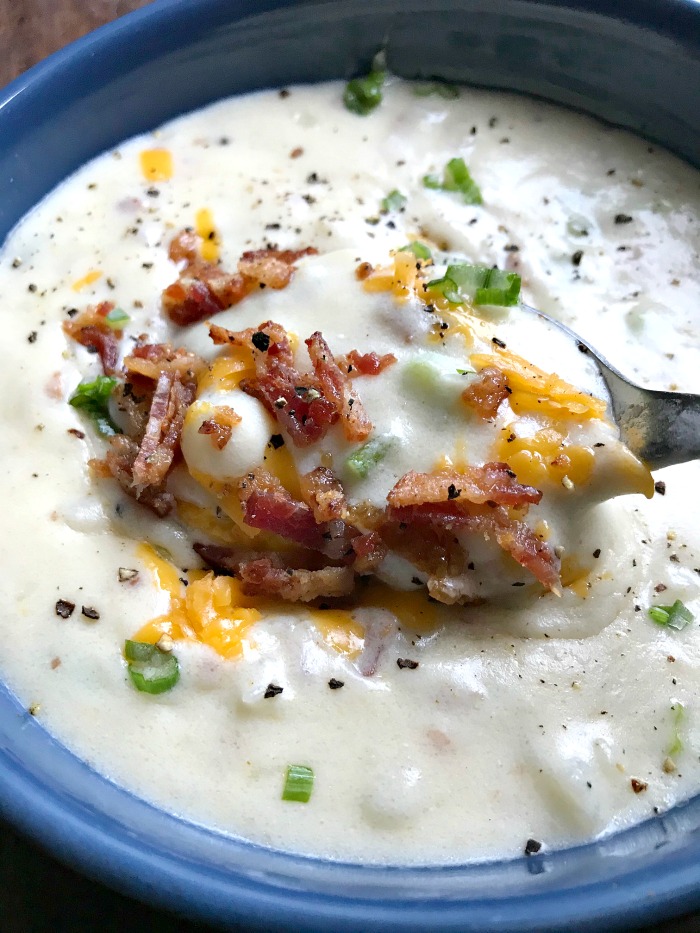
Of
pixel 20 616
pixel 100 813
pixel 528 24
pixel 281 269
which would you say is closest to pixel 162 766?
pixel 100 813

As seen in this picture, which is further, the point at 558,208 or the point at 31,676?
the point at 558,208

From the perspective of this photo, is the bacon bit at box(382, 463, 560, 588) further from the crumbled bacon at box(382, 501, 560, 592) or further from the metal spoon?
the metal spoon

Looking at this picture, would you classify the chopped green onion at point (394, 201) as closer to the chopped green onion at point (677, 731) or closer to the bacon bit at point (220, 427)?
the bacon bit at point (220, 427)

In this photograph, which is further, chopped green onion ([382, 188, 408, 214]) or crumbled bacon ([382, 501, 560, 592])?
chopped green onion ([382, 188, 408, 214])

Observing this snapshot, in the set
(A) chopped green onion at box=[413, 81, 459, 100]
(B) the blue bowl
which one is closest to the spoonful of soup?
(B) the blue bowl

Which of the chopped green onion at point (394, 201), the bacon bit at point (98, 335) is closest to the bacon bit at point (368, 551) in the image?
the bacon bit at point (98, 335)

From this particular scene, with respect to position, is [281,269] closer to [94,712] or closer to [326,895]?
[94,712]

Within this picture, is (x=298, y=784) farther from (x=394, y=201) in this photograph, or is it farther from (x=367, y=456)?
(x=394, y=201)
